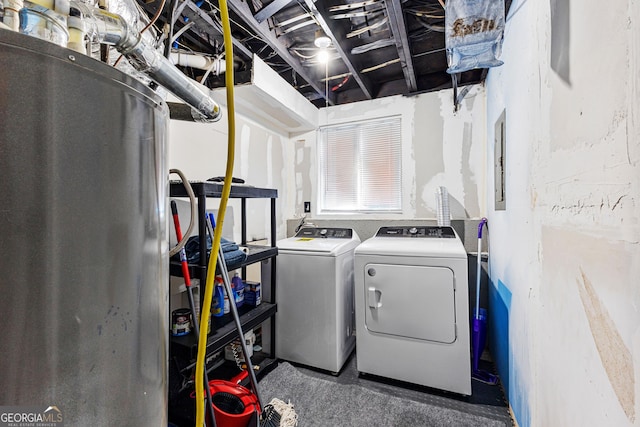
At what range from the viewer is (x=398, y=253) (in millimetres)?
1863

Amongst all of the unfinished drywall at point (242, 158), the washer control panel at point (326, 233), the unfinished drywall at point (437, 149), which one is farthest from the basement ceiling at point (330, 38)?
the washer control panel at point (326, 233)

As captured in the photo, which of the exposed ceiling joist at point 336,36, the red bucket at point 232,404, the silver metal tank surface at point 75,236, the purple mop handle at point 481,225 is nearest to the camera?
the silver metal tank surface at point 75,236

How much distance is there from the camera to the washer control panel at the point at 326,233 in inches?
102

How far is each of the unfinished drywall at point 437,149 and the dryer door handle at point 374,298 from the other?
1.11 m

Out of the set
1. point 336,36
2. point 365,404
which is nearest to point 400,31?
point 336,36

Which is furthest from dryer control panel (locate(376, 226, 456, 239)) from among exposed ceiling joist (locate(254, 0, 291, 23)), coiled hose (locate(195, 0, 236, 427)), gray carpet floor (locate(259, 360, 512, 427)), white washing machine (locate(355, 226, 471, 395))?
coiled hose (locate(195, 0, 236, 427))

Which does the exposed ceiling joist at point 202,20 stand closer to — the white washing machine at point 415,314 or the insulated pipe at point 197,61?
the insulated pipe at point 197,61

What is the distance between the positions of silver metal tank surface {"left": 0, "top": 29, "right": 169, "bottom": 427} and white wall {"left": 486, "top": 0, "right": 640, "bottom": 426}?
1.00m

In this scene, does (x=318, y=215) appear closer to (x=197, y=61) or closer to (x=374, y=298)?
(x=374, y=298)

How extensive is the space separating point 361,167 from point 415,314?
1.71m

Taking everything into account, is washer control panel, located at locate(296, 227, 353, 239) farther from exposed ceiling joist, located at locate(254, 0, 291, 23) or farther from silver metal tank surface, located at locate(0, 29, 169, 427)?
silver metal tank surface, located at locate(0, 29, 169, 427)

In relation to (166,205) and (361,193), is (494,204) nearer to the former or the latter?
(361,193)

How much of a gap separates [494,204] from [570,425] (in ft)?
4.90

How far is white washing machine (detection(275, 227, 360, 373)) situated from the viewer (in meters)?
2.02
